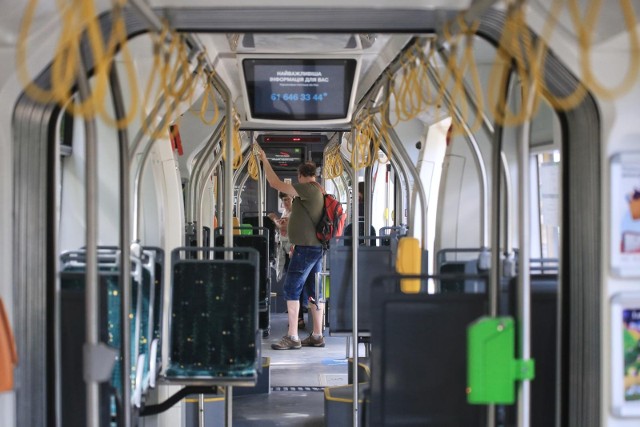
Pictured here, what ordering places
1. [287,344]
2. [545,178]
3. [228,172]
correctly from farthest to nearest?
[287,344], [545,178], [228,172]

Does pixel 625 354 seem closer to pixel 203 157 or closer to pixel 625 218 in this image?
pixel 625 218

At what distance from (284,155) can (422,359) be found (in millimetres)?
8626

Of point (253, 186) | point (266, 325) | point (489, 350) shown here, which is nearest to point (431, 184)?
point (266, 325)

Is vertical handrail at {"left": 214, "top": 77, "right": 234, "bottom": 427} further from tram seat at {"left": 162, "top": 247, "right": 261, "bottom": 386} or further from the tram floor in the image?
the tram floor

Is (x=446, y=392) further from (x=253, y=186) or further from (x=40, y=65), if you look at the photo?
(x=253, y=186)

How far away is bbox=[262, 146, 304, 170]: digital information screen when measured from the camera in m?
10.7

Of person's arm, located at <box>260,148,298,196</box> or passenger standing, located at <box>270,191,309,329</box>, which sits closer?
person's arm, located at <box>260,148,298,196</box>

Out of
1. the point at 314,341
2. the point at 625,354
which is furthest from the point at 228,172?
the point at 314,341

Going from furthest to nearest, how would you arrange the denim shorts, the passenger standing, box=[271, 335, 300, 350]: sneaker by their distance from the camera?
the passenger standing, box=[271, 335, 300, 350]: sneaker, the denim shorts

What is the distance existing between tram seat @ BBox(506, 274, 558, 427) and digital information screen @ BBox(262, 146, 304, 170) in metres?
8.11

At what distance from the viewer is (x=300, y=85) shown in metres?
3.91

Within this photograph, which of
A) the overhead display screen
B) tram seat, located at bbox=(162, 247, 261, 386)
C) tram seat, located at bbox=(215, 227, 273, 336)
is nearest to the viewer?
tram seat, located at bbox=(162, 247, 261, 386)

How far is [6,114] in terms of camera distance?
2434mm

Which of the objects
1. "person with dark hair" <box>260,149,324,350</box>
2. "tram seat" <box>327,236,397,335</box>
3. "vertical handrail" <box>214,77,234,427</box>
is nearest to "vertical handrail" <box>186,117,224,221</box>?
"vertical handrail" <box>214,77,234,427</box>
